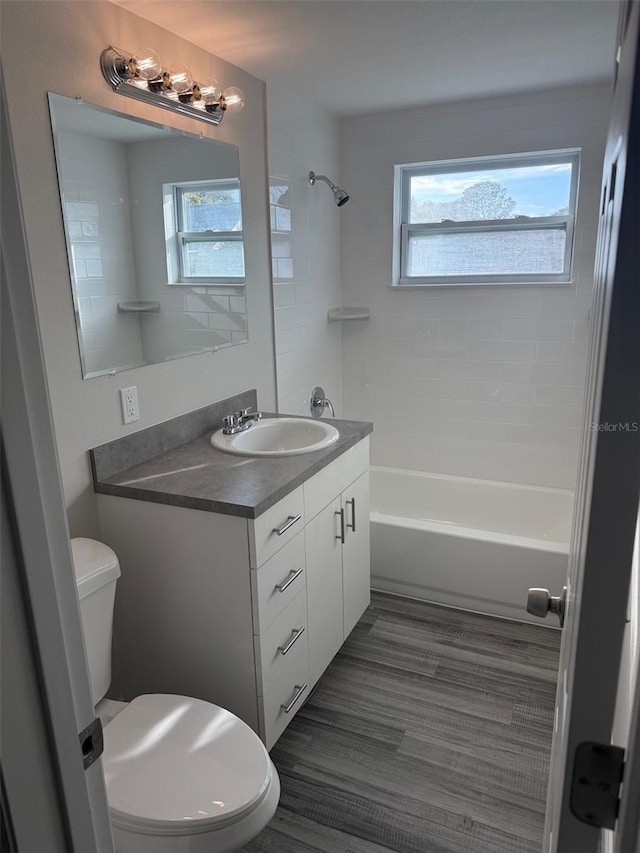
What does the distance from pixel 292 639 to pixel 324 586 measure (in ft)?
0.95

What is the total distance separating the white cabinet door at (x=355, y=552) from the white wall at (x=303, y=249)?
Result: 740mm

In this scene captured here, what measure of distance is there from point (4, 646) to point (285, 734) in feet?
5.61

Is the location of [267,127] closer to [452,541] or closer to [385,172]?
[385,172]

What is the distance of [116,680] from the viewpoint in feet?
6.71

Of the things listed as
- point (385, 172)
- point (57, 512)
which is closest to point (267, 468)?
point (57, 512)

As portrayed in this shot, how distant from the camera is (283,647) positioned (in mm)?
1922

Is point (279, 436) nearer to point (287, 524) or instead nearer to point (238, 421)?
point (238, 421)

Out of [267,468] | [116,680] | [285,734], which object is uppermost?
[267,468]

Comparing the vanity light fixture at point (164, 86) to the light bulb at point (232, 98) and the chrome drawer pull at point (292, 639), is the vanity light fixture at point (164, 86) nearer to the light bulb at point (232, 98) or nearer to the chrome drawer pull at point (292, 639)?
the light bulb at point (232, 98)

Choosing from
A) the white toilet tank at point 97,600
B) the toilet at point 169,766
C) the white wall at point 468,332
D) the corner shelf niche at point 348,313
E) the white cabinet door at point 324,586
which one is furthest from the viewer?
the corner shelf niche at point 348,313

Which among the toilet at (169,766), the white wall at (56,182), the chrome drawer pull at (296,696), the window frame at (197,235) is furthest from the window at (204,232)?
the chrome drawer pull at (296,696)

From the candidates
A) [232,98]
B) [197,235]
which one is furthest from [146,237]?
[232,98]

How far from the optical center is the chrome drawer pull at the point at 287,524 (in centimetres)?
183

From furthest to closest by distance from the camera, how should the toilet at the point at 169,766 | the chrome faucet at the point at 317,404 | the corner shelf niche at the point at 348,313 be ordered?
the corner shelf niche at the point at 348,313, the chrome faucet at the point at 317,404, the toilet at the point at 169,766
